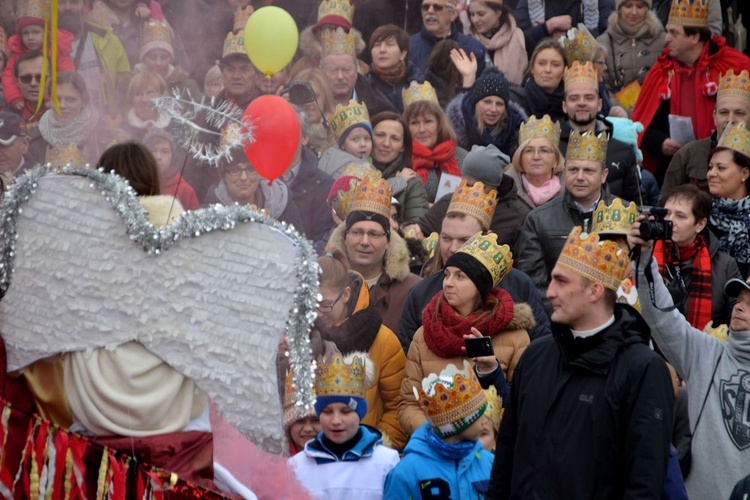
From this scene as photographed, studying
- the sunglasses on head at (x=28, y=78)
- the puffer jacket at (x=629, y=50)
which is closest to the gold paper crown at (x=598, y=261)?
the sunglasses on head at (x=28, y=78)

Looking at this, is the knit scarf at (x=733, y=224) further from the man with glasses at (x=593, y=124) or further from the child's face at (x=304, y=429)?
the child's face at (x=304, y=429)

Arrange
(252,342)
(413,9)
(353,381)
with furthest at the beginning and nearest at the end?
1. (413,9)
2. (353,381)
3. (252,342)

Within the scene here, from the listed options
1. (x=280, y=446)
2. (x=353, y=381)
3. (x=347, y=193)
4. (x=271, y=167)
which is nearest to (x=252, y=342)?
(x=280, y=446)

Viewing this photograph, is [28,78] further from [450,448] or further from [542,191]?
[450,448]

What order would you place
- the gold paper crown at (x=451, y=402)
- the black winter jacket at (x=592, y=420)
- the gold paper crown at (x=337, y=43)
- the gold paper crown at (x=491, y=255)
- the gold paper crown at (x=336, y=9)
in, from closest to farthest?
the black winter jacket at (x=592, y=420) < the gold paper crown at (x=451, y=402) < the gold paper crown at (x=491, y=255) < the gold paper crown at (x=337, y=43) < the gold paper crown at (x=336, y=9)

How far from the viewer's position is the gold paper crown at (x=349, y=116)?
32.4ft

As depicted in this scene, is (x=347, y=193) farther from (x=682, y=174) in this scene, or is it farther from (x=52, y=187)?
(x=52, y=187)

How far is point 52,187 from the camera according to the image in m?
4.63

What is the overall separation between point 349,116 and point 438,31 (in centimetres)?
181

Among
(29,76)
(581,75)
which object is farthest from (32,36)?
(581,75)

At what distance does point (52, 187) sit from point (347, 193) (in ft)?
12.7

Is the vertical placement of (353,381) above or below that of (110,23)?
below

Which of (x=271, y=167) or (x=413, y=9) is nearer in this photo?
(x=271, y=167)

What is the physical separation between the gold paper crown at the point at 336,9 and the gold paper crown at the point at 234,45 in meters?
1.57
